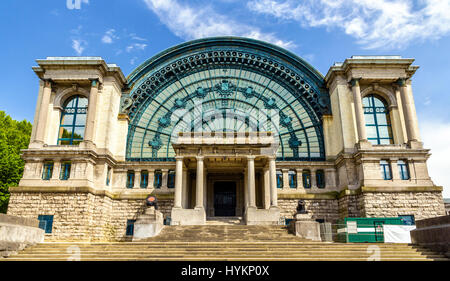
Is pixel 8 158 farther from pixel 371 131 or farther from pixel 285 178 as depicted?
pixel 371 131

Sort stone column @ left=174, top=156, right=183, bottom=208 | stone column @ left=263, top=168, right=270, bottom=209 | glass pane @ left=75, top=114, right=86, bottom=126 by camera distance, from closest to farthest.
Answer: stone column @ left=174, top=156, right=183, bottom=208 → stone column @ left=263, top=168, right=270, bottom=209 → glass pane @ left=75, top=114, right=86, bottom=126

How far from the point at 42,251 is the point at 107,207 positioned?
551 inches

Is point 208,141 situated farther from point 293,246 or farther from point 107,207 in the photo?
point 293,246

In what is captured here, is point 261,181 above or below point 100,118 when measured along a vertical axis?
below

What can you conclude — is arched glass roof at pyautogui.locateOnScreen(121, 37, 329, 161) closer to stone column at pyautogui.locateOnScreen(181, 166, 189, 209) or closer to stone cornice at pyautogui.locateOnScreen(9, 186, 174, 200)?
stone cornice at pyautogui.locateOnScreen(9, 186, 174, 200)

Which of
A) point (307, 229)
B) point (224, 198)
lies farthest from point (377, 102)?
point (224, 198)

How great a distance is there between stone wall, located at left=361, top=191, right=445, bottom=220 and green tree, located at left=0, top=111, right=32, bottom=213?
34508 mm

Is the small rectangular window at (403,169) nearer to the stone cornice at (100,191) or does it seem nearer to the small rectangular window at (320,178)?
the small rectangular window at (320,178)

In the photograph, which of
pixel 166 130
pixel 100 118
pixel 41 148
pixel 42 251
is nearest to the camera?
pixel 42 251

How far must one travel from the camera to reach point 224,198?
111 ft

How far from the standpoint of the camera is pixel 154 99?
3641cm

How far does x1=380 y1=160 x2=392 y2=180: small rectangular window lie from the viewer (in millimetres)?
28944

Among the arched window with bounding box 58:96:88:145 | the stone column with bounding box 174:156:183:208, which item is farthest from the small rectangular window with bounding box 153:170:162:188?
the arched window with bounding box 58:96:88:145

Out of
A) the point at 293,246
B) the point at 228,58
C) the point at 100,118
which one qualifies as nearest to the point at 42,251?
the point at 293,246
